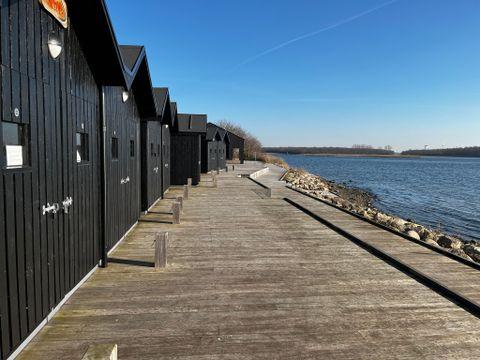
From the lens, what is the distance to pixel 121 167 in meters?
9.77


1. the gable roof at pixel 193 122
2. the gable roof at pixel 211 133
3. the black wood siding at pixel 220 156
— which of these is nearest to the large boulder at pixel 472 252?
the gable roof at pixel 193 122

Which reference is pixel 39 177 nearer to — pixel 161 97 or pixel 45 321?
pixel 45 321

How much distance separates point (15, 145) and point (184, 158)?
69.4 ft

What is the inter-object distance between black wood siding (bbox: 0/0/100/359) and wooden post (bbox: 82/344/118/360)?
140 cm

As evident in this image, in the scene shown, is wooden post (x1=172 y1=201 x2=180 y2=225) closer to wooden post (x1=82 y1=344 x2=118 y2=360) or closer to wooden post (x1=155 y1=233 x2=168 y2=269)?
wooden post (x1=155 y1=233 x2=168 y2=269)

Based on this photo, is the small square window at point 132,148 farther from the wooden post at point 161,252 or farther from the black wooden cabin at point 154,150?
the wooden post at point 161,252

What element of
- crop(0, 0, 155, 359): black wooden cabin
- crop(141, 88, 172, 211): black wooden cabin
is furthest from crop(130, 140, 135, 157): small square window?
crop(0, 0, 155, 359): black wooden cabin

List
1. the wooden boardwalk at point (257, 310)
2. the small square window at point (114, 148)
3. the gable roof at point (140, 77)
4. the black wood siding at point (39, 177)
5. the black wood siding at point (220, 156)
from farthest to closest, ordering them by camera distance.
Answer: the black wood siding at point (220, 156)
the gable roof at point (140, 77)
the small square window at point (114, 148)
the wooden boardwalk at point (257, 310)
the black wood siding at point (39, 177)

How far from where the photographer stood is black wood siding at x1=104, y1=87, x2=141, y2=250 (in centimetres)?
850

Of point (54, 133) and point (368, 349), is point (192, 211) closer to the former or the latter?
point (54, 133)

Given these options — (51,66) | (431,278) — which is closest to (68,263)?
(51,66)

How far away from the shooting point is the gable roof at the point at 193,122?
29802 millimetres

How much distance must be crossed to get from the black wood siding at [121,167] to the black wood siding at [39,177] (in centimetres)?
165

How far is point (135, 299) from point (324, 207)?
1142 centimetres
